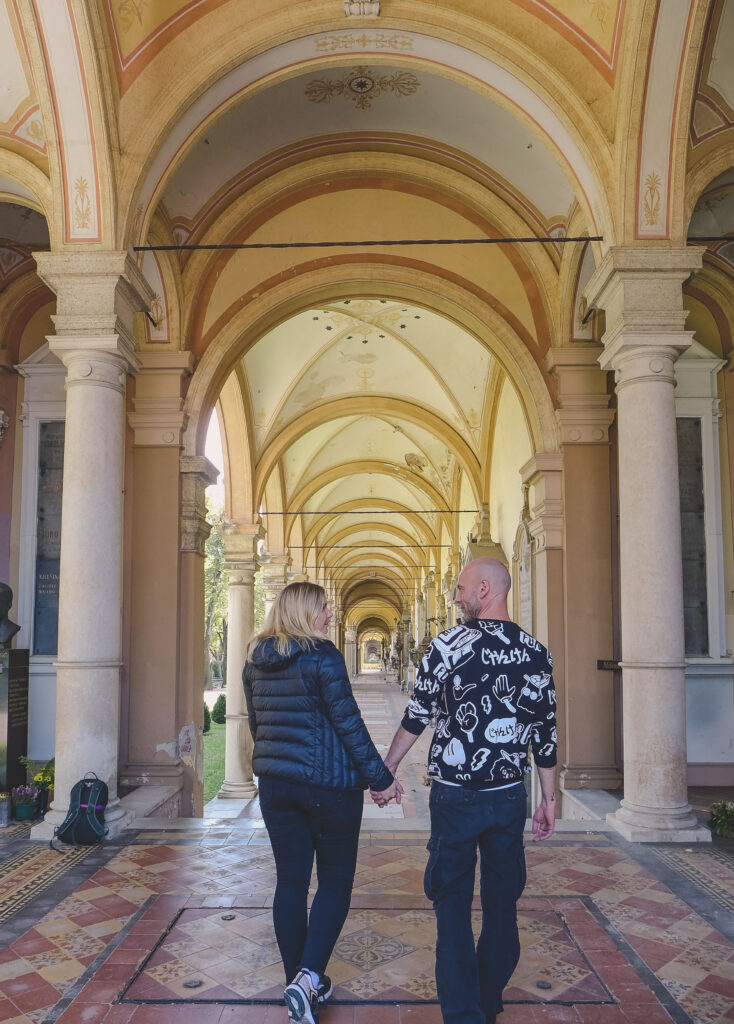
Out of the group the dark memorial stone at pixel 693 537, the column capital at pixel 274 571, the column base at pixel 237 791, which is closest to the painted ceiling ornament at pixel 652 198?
the dark memorial stone at pixel 693 537

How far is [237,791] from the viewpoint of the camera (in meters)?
13.4

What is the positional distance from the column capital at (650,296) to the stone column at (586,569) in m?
2.56

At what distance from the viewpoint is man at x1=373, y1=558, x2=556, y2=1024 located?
2773 millimetres

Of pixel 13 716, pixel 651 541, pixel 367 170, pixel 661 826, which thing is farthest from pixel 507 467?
pixel 13 716

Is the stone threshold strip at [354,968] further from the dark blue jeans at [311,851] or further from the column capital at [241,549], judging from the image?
the column capital at [241,549]

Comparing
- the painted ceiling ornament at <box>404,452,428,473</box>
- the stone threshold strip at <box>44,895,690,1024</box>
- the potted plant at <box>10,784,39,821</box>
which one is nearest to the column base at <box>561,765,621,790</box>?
the stone threshold strip at <box>44,895,690,1024</box>

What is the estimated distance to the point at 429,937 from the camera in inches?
155

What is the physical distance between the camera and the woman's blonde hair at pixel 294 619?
3027mm

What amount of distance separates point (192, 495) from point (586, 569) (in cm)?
404

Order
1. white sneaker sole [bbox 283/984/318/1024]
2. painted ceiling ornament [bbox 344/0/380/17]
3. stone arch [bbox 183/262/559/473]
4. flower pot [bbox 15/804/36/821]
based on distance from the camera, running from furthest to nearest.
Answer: stone arch [bbox 183/262/559/473], flower pot [bbox 15/804/36/821], painted ceiling ornament [bbox 344/0/380/17], white sneaker sole [bbox 283/984/318/1024]

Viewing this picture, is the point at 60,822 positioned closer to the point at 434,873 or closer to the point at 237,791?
the point at 434,873

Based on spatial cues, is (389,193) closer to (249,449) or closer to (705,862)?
(249,449)

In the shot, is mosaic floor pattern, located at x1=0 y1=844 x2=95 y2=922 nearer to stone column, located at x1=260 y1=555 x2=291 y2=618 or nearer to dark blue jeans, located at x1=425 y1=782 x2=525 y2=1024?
dark blue jeans, located at x1=425 y1=782 x2=525 y2=1024

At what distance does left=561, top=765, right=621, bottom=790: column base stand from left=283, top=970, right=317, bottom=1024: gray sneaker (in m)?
5.59
